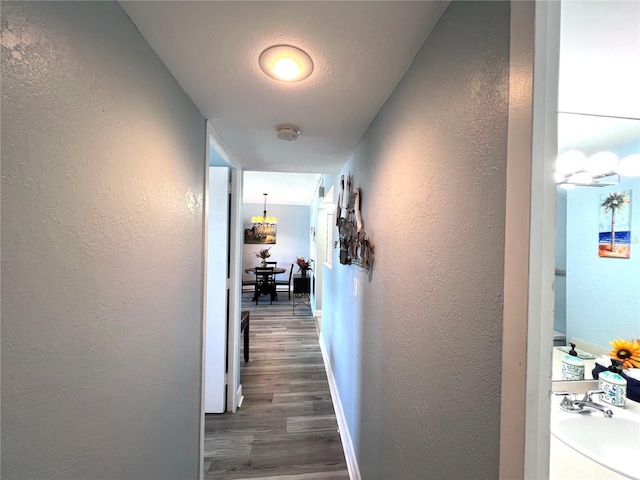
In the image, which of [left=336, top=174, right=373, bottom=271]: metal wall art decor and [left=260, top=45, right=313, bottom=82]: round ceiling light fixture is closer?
[left=260, top=45, right=313, bottom=82]: round ceiling light fixture

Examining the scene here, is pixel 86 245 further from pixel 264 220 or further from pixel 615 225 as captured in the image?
pixel 264 220

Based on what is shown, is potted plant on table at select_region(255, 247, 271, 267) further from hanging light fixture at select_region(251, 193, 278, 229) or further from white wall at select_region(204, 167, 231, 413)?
white wall at select_region(204, 167, 231, 413)

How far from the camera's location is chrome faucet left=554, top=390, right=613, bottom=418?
1.10 metres

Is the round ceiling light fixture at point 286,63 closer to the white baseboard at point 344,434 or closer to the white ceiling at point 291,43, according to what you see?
the white ceiling at point 291,43

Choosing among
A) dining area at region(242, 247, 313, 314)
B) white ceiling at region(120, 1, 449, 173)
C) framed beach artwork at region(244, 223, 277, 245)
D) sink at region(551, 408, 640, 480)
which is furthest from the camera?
framed beach artwork at region(244, 223, 277, 245)

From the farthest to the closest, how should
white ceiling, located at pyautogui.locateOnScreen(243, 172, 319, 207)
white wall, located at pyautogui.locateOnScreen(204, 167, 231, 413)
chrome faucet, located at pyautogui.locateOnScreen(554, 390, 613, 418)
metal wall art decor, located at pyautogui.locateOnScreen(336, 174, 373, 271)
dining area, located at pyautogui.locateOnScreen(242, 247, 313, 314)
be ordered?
dining area, located at pyautogui.locateOnScreen(242, 247, 313, 314) → white ceiling, located at pyautogui.locateOnScreen(243, 172, 319, 207) → white wall, located at pyautogui.locateOnScreen(204, 167, 231, 413) → metal wall art decor, located at pyautogui.locateOnScreen(336, 174, 373, 271) → chrome faucet, located at pyautogui.locateOnScreen(554, 390, 613, 418)

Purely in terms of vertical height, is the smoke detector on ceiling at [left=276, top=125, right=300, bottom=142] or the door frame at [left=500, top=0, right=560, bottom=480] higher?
the smoke detector on ceiling at [left=276, top=125, right=300, bottom=142]

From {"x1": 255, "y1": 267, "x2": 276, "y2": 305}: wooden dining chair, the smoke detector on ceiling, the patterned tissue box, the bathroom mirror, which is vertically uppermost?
the smoke detector on ceiling

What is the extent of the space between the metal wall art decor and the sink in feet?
3.50

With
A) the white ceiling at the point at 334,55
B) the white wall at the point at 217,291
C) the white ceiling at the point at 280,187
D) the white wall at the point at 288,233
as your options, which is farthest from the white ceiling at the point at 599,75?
the white wall at the point at 288,233

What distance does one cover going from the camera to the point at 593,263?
1263 millimetres

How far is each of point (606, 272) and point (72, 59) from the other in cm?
221

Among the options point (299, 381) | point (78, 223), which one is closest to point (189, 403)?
point (78, 223)

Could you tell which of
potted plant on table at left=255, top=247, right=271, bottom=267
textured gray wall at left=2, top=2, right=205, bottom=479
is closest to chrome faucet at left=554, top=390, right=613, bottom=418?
textured gray wall at left=2, top=2, right=205, bottom=479
